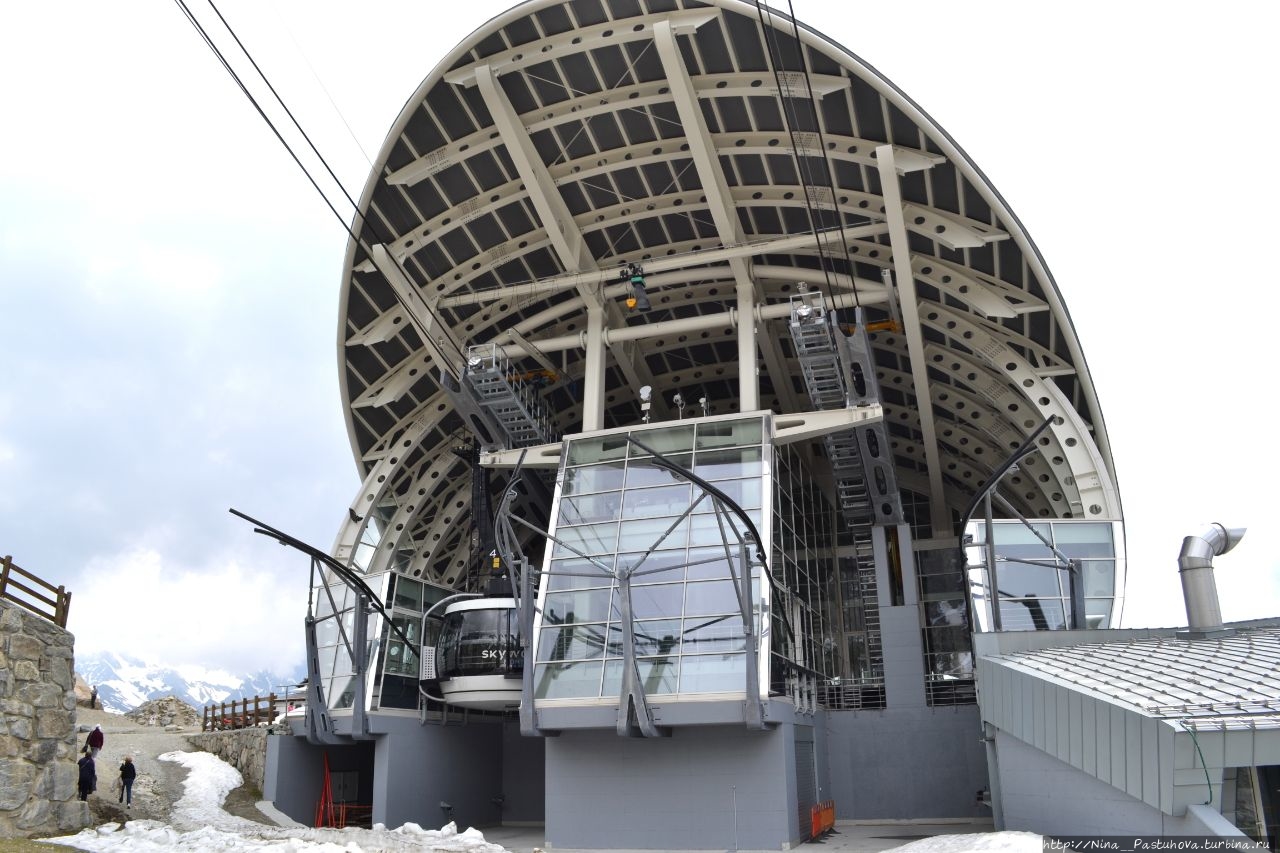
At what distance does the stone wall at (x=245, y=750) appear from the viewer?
32.8 m

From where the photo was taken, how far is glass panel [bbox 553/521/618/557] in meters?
27.0

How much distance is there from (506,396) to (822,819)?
16.2 meters

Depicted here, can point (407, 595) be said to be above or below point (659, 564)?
below

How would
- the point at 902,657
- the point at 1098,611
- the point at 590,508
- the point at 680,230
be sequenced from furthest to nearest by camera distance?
the point at 680,230 < the point at 902,657 < the point at 590,508 < the point at 1098,611

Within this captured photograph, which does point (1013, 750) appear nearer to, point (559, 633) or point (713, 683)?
point (713, 683)

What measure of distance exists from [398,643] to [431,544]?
7459 mm

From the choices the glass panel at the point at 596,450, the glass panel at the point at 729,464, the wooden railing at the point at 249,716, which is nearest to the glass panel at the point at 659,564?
the glass panel at the point at 729,464

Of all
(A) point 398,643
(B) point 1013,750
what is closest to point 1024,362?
(B) point 1013,750

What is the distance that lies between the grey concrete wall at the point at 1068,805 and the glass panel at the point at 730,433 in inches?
433

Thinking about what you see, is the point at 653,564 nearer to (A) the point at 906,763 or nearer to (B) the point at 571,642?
(B) the point at 571,642

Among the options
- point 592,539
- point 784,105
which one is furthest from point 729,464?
point 784,105

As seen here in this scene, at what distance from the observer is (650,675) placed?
23.6 m

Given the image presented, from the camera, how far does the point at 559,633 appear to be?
83.5 feet

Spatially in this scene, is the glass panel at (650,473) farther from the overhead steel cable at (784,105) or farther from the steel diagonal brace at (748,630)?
the overhead steel cable at (784,105)
